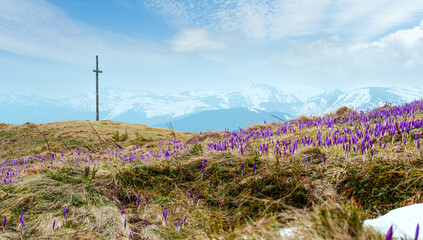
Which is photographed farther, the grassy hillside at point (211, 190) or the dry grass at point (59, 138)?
the dry grass at point (59, 138)

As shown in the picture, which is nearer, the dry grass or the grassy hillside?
the grassy hillside

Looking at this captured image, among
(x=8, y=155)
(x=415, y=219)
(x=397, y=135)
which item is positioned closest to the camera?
(x=415, y=219)

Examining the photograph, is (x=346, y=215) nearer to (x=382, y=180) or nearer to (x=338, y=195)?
(x=338, y=195)

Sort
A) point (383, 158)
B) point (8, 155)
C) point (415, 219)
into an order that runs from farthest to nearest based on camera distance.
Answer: point (8, 155), point (383, 158), point (415, 219)

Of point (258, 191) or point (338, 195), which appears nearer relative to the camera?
point (338, 195)

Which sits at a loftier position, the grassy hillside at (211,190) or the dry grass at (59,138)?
the grassy hillside at (211,190)

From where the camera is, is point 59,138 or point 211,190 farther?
point 59,138

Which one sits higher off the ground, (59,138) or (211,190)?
(211,190)

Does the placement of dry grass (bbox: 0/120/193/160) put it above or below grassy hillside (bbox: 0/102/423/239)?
below

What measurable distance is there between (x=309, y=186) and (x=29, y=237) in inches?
126

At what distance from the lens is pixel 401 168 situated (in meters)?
3.22

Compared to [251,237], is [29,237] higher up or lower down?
lower down

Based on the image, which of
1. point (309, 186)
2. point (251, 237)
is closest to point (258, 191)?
point (309, 186)

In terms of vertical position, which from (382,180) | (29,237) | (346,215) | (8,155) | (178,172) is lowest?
(8,155)
